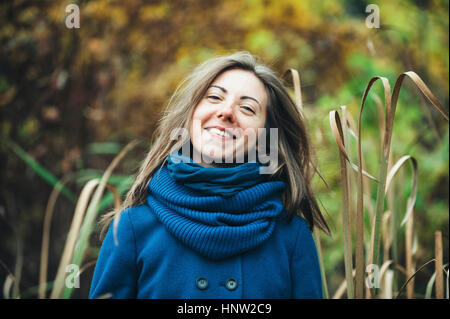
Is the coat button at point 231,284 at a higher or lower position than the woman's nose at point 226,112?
lower

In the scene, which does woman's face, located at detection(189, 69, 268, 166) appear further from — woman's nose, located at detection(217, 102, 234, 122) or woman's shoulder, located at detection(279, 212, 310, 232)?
woman's shoulder, located at detection(279, 212, 310, 232)

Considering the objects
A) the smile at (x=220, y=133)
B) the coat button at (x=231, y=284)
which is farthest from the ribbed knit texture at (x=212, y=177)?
the coat button at (x=231, y=284)

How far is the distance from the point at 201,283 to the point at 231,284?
0.29 feet

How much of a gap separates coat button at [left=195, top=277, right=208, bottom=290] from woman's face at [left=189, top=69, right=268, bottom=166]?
378 millimetres

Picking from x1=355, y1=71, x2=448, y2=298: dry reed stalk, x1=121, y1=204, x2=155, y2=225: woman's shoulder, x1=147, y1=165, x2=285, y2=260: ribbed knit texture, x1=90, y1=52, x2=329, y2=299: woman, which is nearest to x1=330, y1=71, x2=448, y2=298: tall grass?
x1=355, y1=71, x2=448, y2=298: dry reed stalk

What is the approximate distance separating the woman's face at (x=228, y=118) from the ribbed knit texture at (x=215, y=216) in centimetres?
15

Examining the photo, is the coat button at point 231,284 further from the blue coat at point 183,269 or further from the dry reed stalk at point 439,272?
the dry reed stalk at point 439,272

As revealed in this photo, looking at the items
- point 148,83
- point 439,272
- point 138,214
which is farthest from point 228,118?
point 148,83

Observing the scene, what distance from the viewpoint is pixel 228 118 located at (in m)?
1.28

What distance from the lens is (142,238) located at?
1213 millimetres

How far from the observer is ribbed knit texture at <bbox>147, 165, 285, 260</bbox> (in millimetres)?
1139

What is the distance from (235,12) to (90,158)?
4.97 feet

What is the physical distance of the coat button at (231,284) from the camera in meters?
1.15
